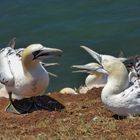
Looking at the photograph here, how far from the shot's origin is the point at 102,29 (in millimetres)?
17266

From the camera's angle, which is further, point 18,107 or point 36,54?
point 18,107

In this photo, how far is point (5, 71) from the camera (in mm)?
10945

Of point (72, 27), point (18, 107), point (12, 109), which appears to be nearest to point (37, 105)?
point (18, 107)

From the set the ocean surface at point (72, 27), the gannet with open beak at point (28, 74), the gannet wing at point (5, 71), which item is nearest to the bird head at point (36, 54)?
the gannet with open beak at point (28, 74)

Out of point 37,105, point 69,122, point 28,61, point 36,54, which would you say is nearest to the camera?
point 69,122

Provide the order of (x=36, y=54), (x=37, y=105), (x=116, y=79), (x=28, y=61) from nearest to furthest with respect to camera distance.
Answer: (x=116, y=79), (x=36, y=54), (x=28, y=61), (x=37, y=105)

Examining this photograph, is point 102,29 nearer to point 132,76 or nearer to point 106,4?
point 106,4

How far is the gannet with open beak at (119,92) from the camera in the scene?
9188 mm

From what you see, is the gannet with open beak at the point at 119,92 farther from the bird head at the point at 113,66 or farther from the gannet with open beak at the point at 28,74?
the gannet with open beak at the point at 28,74

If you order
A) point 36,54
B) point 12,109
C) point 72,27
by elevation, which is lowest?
point 72,27

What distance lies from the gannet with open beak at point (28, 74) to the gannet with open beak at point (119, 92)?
3.69 ft

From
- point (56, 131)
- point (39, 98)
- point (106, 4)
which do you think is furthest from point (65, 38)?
point (56, 131)

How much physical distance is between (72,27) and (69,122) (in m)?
8.87

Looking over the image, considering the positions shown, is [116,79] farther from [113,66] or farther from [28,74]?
[28,74]
